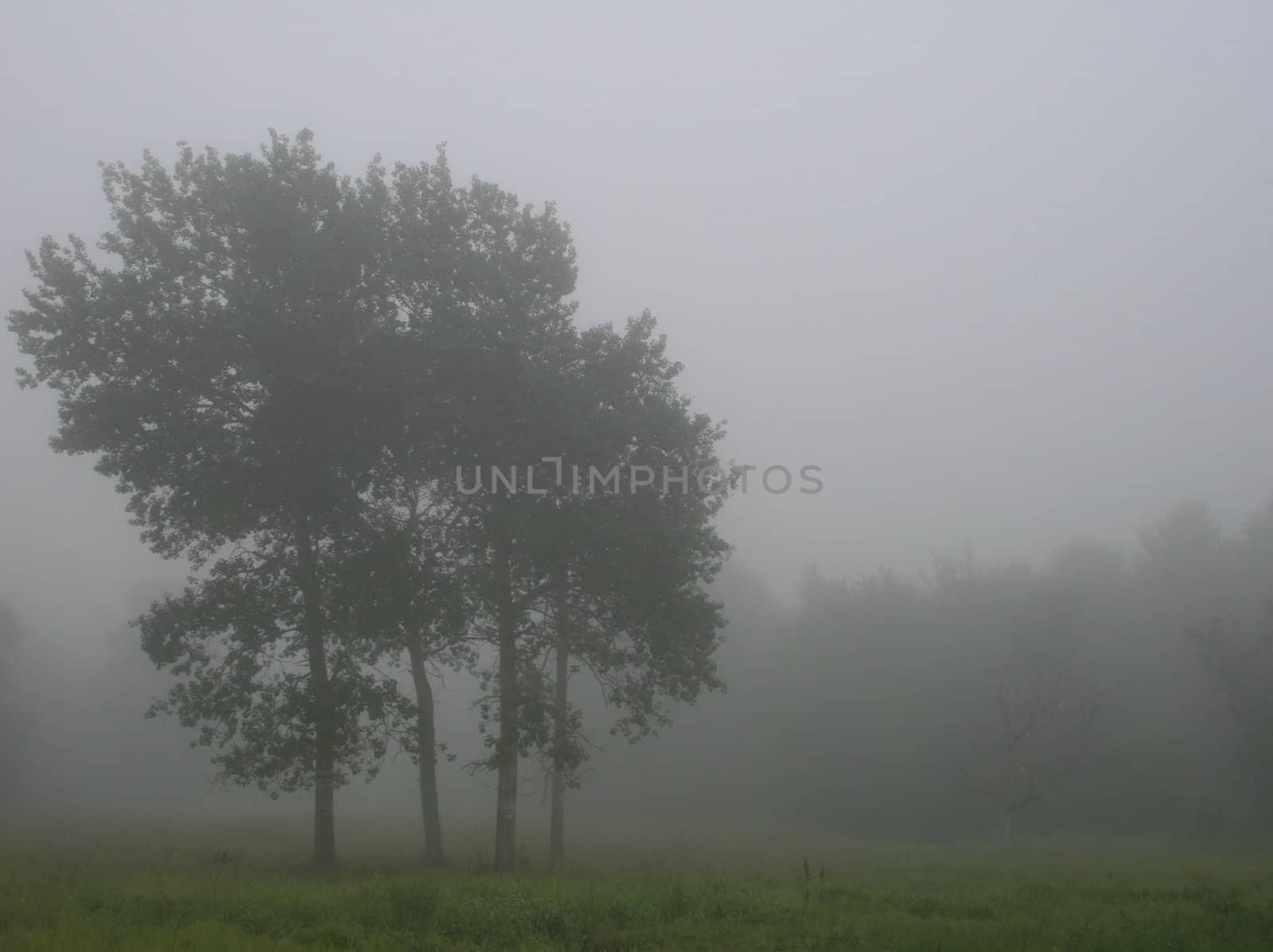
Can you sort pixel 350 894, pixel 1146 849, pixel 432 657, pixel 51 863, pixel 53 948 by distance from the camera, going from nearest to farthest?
1. pixel 53 948
2. pixel 350 894
3. pixel 51 863
4. pixel 432 657
5. pixel 1146 849

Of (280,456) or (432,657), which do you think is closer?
(280,456)

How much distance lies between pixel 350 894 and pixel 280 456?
402 inches

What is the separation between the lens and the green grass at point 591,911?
38.0ft

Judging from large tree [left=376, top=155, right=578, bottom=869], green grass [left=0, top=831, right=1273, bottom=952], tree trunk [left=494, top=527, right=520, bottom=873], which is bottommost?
green grass [left=0, top=831, right=1273, bottom=952]

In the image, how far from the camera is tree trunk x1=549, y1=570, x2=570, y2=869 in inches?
821

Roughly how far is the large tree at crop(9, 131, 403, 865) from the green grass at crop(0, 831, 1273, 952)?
11.5ft

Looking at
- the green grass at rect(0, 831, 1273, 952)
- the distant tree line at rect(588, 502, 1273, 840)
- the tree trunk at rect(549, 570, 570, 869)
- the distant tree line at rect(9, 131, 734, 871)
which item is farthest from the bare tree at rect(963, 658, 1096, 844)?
the distant tree line at rect(9, 131, 734, 871)

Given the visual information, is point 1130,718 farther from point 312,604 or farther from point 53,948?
point 53,948

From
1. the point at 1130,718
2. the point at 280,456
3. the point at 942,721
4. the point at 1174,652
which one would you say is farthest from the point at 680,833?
the point at 280,456

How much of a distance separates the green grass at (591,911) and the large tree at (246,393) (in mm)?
3506

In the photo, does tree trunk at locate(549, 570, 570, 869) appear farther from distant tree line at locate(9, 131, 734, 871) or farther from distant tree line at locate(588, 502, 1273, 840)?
distant tree line at locate(588, 502, 1273, 840)

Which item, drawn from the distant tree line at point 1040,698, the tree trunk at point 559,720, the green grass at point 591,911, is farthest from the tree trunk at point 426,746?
the distant tree line at point 1040,698

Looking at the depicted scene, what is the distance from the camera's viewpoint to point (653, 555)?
A: 2053 cm

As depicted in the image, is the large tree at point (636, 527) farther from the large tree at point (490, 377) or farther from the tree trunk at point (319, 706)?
the tree trunk at point (319, 706)
